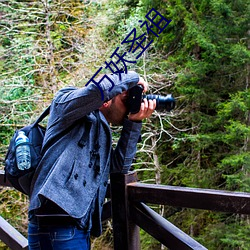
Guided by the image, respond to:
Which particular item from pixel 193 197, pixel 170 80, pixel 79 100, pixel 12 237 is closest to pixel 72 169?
pixel 79 100

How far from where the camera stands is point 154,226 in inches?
53.6

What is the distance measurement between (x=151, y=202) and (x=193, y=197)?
188 millimetres

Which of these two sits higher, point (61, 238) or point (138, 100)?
point (138, 100)

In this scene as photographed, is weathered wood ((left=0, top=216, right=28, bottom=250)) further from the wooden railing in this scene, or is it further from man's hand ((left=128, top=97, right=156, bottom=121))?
man's hand ((left=128, top=97, right=156, bottom=121))

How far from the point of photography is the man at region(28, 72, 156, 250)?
38.9 inches

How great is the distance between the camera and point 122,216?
144cm

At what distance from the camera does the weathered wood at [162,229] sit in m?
1.26

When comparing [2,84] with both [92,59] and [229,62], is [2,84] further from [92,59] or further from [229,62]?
[229,62]

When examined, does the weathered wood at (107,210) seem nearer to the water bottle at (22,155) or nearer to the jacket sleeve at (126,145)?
the jacket sleeve at (126,145)

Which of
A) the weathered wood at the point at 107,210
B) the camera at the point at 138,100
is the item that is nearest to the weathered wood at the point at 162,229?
the weathered wood at the point at 107,210

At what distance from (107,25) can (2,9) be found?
156 cm

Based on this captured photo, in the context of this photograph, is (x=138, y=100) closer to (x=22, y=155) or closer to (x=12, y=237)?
(x=22, y=155)

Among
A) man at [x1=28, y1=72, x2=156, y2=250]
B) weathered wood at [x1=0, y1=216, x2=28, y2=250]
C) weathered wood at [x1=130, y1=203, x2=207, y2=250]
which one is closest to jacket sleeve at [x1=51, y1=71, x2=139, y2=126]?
man at [x1=28, y1=72, x2=156, y2=250]

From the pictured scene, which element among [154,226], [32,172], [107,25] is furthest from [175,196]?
[107,25]
